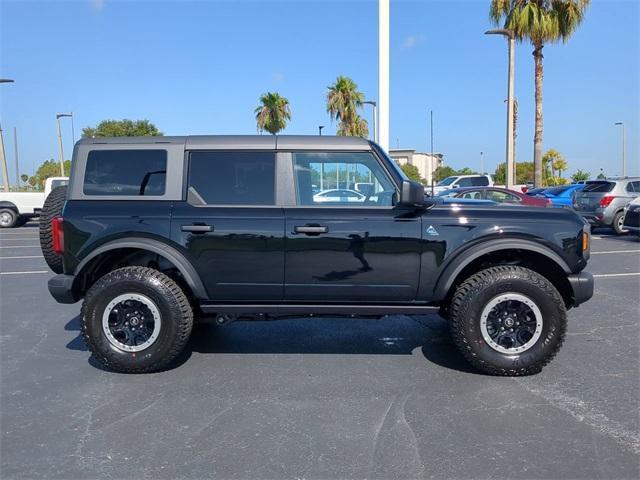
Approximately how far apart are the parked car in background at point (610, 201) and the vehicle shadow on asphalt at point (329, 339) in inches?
416

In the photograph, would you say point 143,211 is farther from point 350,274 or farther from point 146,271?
point 350,274

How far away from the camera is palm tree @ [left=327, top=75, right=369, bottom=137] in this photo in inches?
1551

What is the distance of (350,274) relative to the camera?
4.09 m

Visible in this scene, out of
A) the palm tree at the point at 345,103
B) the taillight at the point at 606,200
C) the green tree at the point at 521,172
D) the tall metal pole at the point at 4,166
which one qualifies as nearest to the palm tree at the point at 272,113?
the palm tree at the point at 345,103

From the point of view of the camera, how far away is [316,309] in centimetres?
418

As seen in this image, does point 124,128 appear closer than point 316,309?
No

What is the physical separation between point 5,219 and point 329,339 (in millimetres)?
19019

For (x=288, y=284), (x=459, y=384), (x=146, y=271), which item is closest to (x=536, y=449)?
(x=459, y=384)

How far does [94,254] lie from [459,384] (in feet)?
10.2

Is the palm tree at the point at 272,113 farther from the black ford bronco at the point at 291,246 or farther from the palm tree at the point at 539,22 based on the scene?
the black ford bronco at the point at 291,246

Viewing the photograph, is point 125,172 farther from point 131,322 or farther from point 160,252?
point 131,322

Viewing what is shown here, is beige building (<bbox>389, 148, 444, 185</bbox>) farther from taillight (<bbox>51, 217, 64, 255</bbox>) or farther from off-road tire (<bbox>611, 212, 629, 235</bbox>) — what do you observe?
off-road tire (<bbox>611, 212, 629, 235</bbox>)

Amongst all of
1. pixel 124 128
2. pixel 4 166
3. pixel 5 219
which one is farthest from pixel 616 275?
pixel 124 128

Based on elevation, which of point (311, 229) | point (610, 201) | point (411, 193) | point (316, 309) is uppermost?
point (411, 193)
